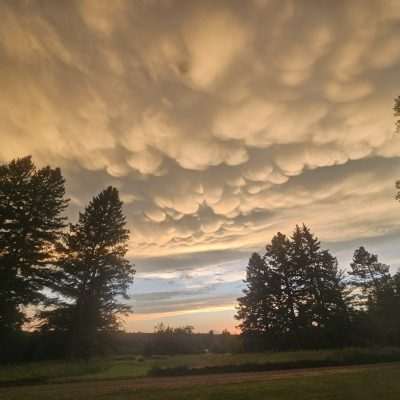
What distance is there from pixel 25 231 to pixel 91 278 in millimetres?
6427

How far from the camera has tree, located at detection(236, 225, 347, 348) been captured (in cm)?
3475

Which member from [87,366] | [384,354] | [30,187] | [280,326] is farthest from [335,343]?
[30,187]

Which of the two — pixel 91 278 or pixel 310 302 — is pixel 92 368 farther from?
pixel 310 302

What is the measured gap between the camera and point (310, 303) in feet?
120

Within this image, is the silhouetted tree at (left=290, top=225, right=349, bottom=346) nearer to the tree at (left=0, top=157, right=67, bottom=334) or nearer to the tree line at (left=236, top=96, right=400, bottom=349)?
the tree line at (left=236, top=96, right=400, bottom=349)

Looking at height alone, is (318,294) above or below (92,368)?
above

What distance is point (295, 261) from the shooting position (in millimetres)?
39406

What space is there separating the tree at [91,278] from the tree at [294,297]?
2242 centimetres

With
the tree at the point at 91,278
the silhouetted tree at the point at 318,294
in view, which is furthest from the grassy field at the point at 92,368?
the silhouetted tree at the point at 318,294

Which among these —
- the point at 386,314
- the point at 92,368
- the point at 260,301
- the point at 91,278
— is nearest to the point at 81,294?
the point at 91,278

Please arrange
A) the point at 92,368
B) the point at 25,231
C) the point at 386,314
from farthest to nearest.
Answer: the point at 386,314 < the point at 25,231 < the point at 92,368

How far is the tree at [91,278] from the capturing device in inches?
830

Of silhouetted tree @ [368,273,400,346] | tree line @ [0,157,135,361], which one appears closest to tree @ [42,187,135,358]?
tree line @ [0,157,135,361]

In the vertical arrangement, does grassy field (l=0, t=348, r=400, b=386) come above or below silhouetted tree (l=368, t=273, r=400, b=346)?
below
